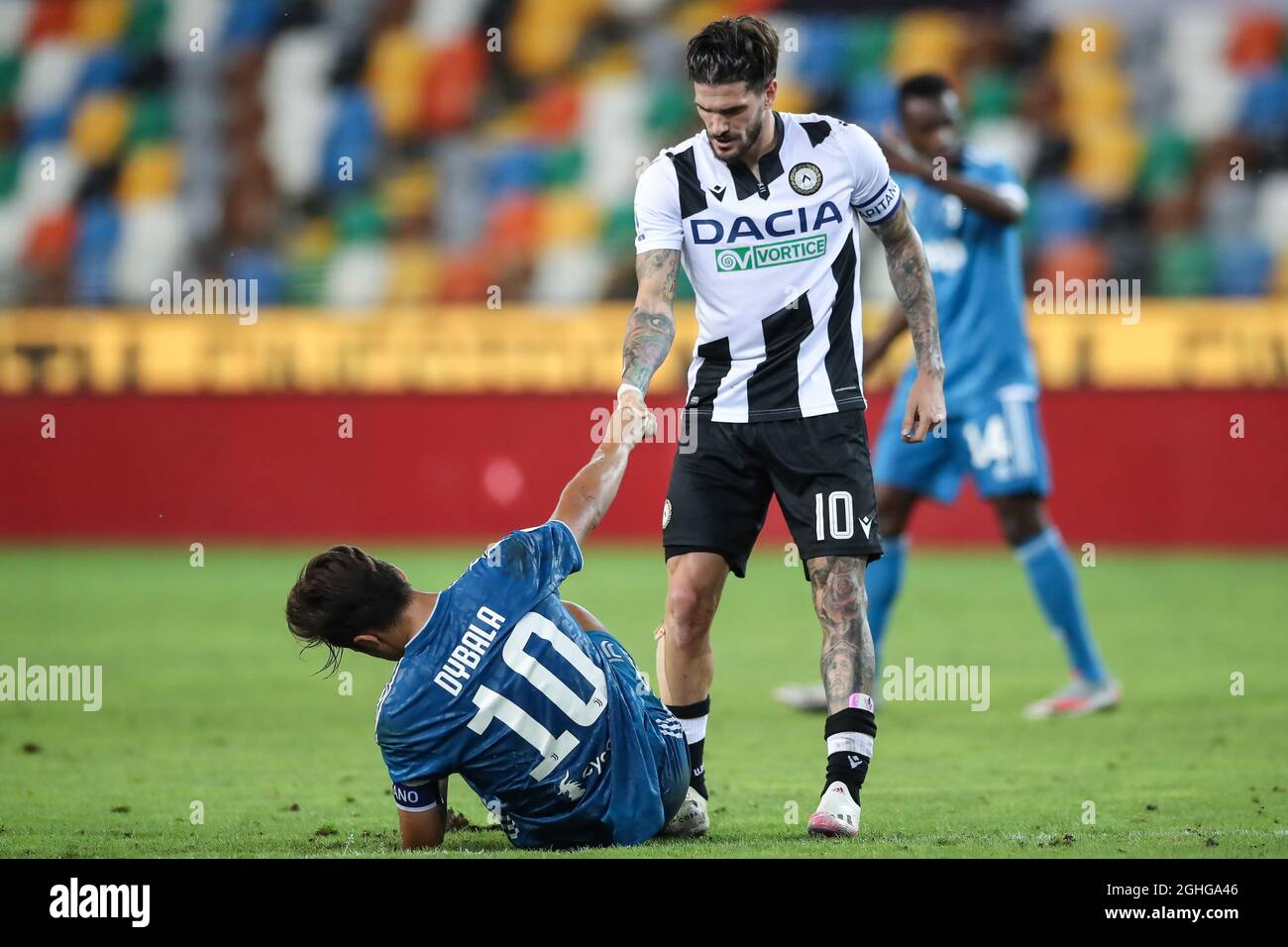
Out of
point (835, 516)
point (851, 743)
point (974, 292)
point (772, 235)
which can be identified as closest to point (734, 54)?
point (772, 235)

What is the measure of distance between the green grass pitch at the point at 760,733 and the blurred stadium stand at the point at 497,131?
14.2 feet

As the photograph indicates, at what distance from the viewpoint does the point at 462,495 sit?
43.4 feet

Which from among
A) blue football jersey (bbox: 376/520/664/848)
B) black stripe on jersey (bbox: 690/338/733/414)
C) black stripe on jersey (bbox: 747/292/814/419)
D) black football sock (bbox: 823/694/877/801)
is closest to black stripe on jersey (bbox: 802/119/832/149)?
black stripe on jersey (bbox: 747/292/814/419)

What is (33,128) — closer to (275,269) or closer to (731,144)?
(275,269)

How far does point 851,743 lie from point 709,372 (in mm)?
1107

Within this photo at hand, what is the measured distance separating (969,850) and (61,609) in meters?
7.19

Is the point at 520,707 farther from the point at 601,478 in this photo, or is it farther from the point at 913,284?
the point at 913,284

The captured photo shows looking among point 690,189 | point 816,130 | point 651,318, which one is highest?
point 816,130

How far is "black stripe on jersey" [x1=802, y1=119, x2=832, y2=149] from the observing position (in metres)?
4.68

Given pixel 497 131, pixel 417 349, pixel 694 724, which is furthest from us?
pixel 497 131

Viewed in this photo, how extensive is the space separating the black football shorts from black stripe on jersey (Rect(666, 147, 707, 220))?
0.58m

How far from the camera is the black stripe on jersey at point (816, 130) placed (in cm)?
468

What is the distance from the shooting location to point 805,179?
464 centimetres
